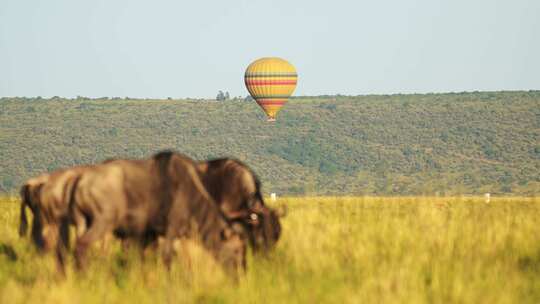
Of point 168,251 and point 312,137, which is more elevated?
point 168,251

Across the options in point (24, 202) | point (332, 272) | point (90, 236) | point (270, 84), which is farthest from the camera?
point (270, 84)

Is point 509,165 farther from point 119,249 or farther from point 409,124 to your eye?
point 119,249

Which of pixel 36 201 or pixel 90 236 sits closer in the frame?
pixel 90 236

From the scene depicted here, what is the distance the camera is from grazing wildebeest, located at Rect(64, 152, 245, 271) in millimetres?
12188

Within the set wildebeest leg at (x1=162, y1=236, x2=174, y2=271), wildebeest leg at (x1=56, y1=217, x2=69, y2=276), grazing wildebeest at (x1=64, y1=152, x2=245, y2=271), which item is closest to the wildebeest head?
wildebeest leg at (x1=56, y1=217, x2=69, y2=276)

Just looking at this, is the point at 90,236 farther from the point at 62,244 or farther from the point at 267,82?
the point at 267,82

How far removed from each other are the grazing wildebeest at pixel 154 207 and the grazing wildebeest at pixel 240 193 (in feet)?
5.43

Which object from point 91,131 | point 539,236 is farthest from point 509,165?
point 539,236

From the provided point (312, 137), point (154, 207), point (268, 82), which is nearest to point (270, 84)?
point (268, 82)

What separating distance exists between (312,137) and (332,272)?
147m

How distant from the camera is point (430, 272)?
1252cm

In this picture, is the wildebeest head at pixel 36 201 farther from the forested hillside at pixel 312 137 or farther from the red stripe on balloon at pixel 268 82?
the forested hillside at pixel 312 137

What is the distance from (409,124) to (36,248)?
14828 centimetres

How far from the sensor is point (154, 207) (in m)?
12.5
